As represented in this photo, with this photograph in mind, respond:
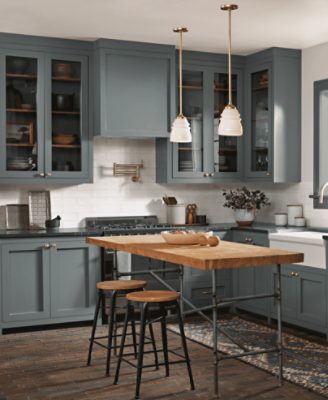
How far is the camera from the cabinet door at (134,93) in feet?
21.3

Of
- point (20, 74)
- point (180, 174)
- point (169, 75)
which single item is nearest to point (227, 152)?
point (180, 174)

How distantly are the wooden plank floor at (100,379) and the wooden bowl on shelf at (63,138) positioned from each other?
1.97 metres

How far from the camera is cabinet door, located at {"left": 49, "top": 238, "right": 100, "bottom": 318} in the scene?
20.5 feet

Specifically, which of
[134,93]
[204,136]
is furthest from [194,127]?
[134,93]

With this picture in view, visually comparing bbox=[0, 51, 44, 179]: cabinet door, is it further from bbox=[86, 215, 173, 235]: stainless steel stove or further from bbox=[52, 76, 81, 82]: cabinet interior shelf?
bbox=[86, 215, 173, 235]: stainless steel stove

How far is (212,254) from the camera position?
4.14 metres

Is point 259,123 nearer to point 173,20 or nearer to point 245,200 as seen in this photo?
point 245,200

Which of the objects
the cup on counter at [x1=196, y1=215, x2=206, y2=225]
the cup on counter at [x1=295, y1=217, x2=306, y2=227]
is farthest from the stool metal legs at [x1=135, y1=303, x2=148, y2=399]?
the cup on counter at [x1=196, y1=215, x2=206, y2=225]

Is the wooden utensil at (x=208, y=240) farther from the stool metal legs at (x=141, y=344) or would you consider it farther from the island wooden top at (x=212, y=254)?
the stool metal legs at (x=141, y=344)

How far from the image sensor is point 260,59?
279 inches

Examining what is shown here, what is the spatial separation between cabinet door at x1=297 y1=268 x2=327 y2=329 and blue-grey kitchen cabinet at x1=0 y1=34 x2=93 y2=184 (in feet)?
7.53

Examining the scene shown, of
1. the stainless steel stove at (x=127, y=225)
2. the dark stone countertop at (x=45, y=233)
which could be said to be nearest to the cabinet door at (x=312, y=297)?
the stainless steel stove at (x=127, y=225)

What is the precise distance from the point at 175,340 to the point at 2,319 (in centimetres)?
159

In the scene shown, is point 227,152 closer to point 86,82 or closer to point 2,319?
point 86,82
